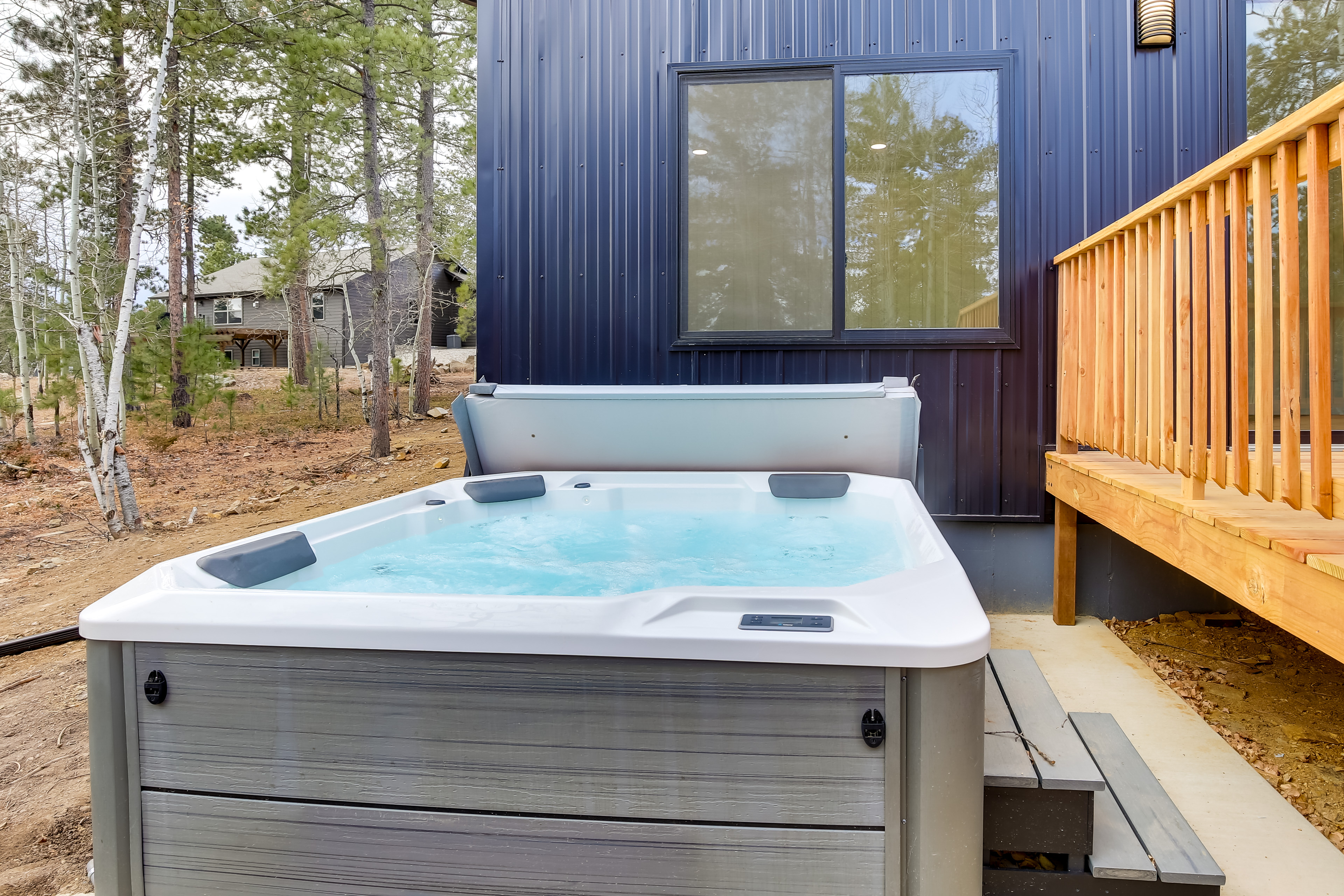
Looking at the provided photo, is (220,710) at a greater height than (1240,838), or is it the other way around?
(220,710)

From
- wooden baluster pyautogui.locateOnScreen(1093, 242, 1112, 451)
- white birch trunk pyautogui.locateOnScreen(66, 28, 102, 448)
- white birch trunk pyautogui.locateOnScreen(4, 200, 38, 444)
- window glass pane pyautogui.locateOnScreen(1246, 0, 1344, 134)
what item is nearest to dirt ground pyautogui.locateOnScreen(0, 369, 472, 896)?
white birch trunk pyautogui.locateOnScreen(4, 200, 38, 444)

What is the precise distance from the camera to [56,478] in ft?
21.2

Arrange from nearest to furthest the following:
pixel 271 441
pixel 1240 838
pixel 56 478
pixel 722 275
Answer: pixel 1240 838 → pixel 722 275 → pixel 56 478 → pixel 271 441

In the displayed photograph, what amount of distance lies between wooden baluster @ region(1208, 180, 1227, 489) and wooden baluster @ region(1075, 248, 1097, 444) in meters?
0.97

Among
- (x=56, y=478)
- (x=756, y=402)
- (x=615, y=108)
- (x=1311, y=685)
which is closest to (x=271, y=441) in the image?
(x=56, y=478)

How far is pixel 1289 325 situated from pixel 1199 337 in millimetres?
512

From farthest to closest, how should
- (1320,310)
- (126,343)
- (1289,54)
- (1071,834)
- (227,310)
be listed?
(227,310) → (126,343) → (1289,54) → (1320,310) → (1071,834)

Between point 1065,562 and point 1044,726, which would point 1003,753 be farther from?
point 1065,562

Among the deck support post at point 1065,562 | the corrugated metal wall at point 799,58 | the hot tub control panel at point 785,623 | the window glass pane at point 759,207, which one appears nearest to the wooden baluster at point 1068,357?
the corrugated metal wall at point 799,58

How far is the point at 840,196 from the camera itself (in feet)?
10.9

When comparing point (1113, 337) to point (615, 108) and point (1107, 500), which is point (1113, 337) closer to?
point (1107, 500)

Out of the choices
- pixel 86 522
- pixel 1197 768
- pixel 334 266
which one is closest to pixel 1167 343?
pixel 1197 768

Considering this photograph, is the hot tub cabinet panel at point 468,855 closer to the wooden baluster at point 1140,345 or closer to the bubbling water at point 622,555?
the bubbling water at point 622,555

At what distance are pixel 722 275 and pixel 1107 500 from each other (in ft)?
5.77
